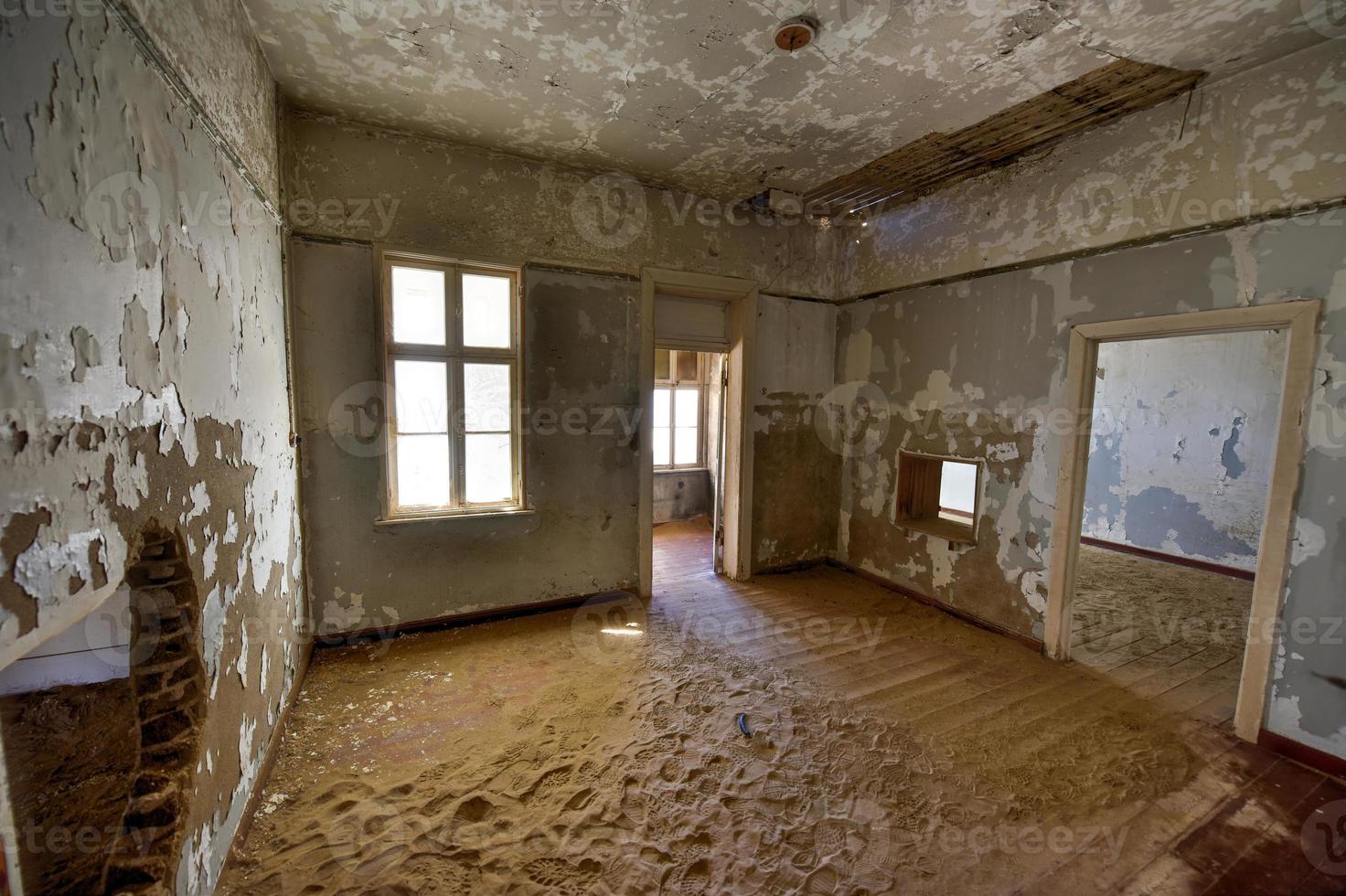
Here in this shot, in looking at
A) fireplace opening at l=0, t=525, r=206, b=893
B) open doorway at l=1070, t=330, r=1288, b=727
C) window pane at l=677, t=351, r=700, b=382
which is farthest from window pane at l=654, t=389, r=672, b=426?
fireplace opening at l=0, t=525, r=206, b=893

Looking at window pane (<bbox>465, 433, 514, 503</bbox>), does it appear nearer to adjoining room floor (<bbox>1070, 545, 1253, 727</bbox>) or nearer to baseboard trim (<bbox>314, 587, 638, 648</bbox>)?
baseboard trim (<bbox>314, 587, 638, 648</bbox>)

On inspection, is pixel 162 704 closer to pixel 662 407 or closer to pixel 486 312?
pixel 486 312

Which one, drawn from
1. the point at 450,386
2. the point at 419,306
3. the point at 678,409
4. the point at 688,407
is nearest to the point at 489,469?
the point at 450,386

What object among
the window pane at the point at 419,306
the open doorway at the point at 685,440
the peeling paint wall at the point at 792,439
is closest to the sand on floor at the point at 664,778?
the peeling paint wall at the point at 792,439

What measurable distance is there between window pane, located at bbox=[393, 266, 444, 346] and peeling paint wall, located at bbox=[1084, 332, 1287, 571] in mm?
Answer: 5767

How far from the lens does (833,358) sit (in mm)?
4703

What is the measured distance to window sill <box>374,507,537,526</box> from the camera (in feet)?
10.5

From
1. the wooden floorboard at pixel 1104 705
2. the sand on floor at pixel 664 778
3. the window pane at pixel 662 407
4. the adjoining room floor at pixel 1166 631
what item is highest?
the window pane at pixel 662 407

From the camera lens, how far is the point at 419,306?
3.29m

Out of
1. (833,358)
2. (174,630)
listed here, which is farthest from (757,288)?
(174,630)

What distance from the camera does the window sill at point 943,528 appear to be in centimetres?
375

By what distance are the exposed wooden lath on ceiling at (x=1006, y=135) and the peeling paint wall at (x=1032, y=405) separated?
766mm

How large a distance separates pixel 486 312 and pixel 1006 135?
11.6ft

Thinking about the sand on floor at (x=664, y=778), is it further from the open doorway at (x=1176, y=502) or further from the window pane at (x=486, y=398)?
the window pane at (x=486, y=398)
